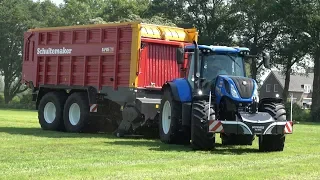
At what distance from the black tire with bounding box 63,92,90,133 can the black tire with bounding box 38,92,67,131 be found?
46 cm

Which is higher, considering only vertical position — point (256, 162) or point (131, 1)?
point (131, 1)

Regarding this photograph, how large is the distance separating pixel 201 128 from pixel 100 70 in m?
6.29

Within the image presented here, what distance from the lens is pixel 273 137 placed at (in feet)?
46.0

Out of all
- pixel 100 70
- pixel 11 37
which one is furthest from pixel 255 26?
pixel 100 70

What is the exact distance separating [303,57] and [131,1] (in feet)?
72.8

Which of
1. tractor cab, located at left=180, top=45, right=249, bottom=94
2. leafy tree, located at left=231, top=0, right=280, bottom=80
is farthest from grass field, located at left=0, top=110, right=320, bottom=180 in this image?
leafy tree, located at left=231, top=0, right=280, bottom=80

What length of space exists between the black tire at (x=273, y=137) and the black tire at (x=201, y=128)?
4.62ft

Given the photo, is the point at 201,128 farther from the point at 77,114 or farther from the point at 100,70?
the point at 77,114

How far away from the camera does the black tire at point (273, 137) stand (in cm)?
1398

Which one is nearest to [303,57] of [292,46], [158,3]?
[292,46]

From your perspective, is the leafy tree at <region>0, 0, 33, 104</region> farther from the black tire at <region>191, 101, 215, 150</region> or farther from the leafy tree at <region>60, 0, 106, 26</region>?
the black tire at <region>191, 101, 215, 150</region>

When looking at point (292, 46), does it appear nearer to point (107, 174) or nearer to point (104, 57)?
point (104, 57)

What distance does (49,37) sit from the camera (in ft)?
68.7

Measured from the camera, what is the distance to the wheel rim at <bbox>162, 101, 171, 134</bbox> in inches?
611
